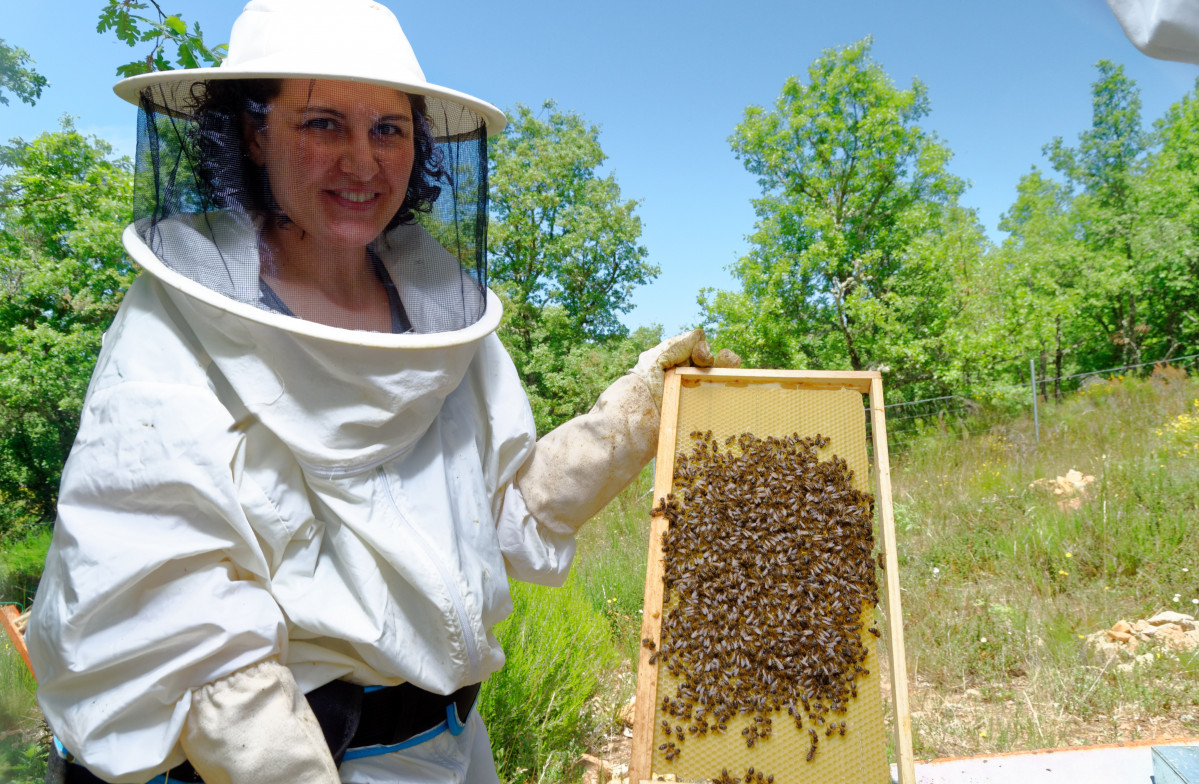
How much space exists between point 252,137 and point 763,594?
2038 mm

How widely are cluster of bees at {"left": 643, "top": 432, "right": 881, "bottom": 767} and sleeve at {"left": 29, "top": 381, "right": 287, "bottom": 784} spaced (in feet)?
4.31

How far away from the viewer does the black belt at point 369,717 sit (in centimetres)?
165

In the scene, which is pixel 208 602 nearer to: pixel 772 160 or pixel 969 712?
pixel 969 712

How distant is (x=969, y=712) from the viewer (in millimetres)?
4664

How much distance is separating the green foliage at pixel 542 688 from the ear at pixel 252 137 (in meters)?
2.90

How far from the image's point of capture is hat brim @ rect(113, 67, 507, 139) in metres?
1.60

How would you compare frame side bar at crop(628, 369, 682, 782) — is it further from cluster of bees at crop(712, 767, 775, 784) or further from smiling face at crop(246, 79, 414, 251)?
smiling face at crop(246, 79, 414, 251)

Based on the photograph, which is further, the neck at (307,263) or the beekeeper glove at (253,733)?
the neck at (307,263)

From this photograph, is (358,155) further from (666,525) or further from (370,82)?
(666,525)

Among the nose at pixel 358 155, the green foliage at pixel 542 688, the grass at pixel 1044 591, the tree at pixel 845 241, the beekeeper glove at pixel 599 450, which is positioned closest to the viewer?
the nose at pixel 358 155

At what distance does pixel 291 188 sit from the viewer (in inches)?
70.0

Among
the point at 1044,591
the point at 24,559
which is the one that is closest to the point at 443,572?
the point at 1044,591

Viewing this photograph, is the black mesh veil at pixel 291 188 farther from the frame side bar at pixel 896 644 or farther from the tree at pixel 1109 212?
the tree at pixel 1109 212

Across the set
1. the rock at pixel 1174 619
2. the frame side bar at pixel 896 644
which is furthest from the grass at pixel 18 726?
the rock at pixel 1174 619
